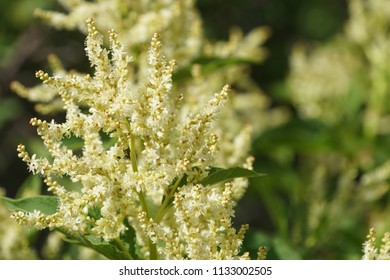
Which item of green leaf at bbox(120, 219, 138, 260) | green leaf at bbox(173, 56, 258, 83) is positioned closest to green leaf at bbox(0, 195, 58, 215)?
green leaf at bbox(120, 219, 138, 260)

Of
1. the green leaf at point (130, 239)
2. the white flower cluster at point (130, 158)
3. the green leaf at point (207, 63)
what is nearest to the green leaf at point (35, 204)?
the white flower cluster at point (130, 158)

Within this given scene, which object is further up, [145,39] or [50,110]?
[145,39]

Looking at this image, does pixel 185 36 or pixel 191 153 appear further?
pixel 185 36

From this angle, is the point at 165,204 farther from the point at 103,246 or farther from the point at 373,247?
the point at 373,247

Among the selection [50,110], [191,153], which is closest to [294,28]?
[50,110]

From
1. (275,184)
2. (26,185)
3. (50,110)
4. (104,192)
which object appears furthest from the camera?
(275,184)

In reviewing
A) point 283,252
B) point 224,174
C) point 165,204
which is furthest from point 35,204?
point 283,252

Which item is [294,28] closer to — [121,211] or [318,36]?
[318,36]
